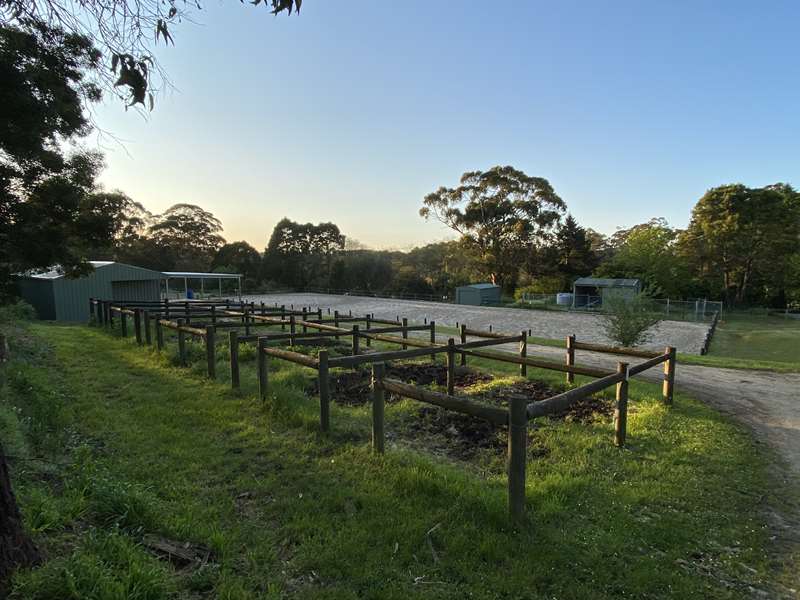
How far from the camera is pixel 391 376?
8.70 m

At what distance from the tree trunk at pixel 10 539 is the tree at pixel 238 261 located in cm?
5730

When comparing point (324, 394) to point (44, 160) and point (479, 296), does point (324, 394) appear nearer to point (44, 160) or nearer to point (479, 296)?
point (44, 160)

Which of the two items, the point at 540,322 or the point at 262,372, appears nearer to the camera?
the point at 262,372

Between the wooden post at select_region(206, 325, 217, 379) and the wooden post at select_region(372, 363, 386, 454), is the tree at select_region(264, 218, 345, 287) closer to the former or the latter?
the wooden post at select_region(206, 325, 217, 379)

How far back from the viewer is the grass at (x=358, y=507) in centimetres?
261

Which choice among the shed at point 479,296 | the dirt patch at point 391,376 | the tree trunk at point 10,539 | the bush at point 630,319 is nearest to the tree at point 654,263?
the shed at point 479,296

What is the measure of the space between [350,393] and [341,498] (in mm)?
3806

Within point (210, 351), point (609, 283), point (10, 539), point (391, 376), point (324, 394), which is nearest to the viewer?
point (10, 539)

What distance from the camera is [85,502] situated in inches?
121

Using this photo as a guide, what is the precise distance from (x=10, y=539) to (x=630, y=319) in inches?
564

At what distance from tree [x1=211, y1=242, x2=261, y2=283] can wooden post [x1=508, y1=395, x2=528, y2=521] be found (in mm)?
57164

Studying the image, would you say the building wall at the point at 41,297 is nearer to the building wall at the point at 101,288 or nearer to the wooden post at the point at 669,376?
the building wall at the point at 101,288

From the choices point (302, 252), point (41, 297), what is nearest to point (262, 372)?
point (41, 297)

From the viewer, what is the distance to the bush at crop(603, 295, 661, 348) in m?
13.4
